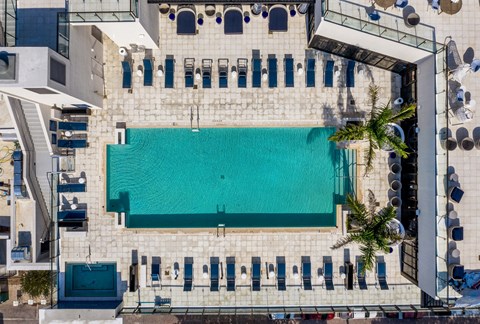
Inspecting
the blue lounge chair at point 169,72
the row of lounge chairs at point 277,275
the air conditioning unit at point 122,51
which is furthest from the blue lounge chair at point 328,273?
the air conditioning unit at point 122,51

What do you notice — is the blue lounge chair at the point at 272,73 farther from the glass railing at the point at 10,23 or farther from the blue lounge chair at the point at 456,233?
the glass railing at the point at 10,23

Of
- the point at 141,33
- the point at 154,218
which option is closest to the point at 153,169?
the point at 154,218

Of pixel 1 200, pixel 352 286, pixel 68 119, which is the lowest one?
pixel 352 286

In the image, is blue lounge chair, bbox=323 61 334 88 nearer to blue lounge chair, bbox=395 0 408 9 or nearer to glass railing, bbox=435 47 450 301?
blue lounge chair, bbox=395 0 408 9

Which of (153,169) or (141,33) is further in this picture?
(153,169)

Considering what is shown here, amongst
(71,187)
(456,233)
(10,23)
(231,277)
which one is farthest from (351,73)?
(10,23)

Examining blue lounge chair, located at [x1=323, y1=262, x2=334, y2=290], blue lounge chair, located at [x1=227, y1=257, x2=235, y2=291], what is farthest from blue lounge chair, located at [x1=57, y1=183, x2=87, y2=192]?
blue lounge chair, located at [x1=323, y1=262, x2=334, y2=290]

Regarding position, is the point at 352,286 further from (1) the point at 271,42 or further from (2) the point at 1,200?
(2) the point at 1,200
